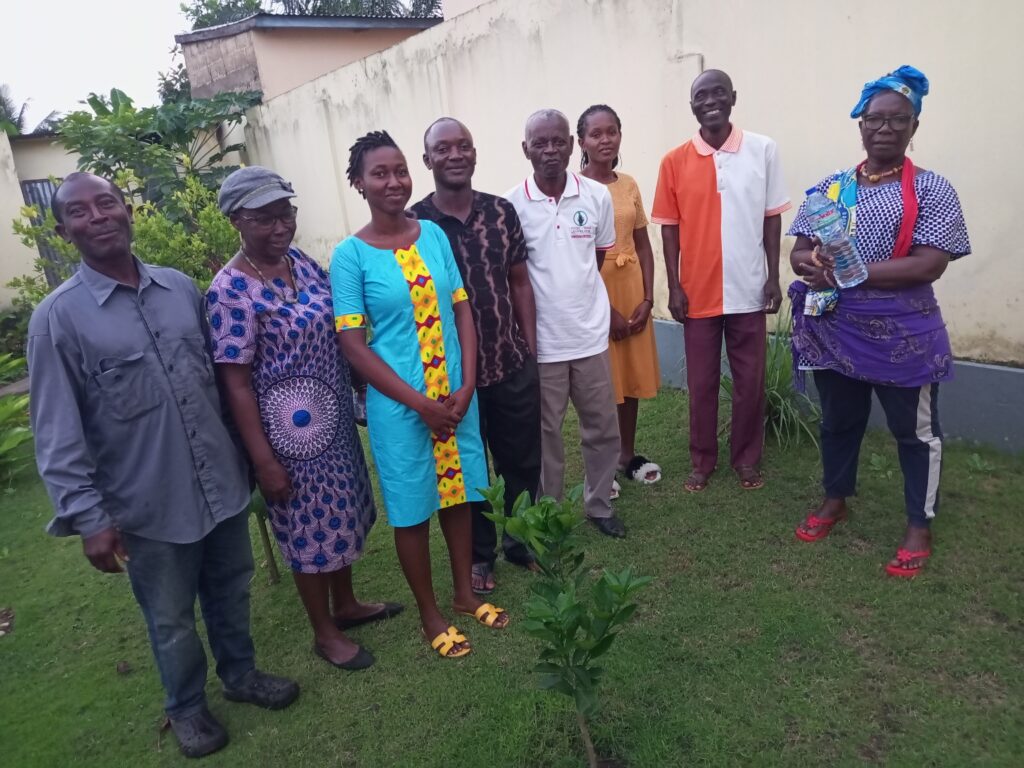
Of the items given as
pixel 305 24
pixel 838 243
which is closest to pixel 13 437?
pixel 838 243

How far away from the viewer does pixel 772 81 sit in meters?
4.55

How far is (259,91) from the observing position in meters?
11.7

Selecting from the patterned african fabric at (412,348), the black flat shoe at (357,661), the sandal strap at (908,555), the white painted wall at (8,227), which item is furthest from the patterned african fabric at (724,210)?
the white painted wall at (8,227)

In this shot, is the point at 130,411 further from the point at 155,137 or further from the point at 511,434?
the point at 155,137

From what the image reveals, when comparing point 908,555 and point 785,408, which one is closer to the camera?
point 908,555

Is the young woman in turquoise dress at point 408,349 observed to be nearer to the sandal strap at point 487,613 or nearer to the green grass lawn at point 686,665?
the sandal strap at point 487,613

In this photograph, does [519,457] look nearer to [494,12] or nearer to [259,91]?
[494,12]

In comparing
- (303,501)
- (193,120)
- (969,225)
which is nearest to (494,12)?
(969,225)

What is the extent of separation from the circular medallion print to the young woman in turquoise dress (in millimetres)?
148

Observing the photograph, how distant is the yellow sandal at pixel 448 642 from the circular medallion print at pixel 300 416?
2.87 ft

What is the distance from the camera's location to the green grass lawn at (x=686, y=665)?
91.6 inches

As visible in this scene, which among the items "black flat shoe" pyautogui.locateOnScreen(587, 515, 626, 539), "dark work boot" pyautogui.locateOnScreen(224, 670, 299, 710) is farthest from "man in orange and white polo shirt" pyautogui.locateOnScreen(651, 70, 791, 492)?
"dark work boot" pyautogui.locateOnScreen(224, 670, 299, 710)

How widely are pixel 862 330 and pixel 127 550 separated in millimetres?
2703

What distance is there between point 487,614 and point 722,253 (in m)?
2.00
